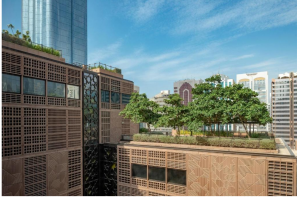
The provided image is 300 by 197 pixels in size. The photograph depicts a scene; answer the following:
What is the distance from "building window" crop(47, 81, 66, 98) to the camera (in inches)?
309

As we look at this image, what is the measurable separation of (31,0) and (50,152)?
109ft

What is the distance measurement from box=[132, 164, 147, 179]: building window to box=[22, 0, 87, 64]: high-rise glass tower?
31.5 metres

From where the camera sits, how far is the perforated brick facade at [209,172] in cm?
651

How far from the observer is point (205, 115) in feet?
27.3

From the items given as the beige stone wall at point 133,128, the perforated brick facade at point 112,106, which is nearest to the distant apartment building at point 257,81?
the beige stone wall at point 133,128

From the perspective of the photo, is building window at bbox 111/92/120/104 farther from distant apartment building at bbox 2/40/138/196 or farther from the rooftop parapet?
the rooftop parapet

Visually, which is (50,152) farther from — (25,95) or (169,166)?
(169,166)

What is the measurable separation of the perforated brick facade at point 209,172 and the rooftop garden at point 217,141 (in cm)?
43

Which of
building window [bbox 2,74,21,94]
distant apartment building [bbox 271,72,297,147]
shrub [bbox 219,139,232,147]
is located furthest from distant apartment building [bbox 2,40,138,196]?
distant apartment building [bbox 271,72,297,147]

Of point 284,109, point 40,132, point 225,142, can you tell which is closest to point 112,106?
point 40,132

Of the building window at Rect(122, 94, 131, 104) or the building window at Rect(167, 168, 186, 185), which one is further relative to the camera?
the building window at Rect(122, 94, 131, 104)

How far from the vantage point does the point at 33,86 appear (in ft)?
24.0

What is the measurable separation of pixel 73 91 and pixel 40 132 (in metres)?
2.10

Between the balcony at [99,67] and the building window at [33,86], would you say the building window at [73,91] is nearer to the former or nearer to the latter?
the building window at [33,86]
